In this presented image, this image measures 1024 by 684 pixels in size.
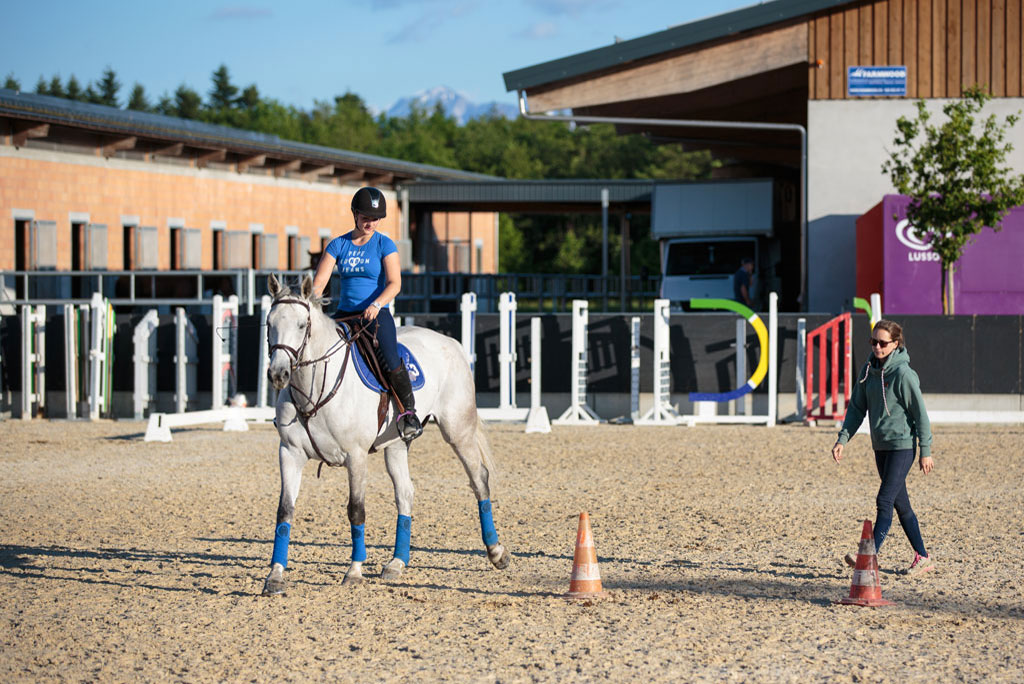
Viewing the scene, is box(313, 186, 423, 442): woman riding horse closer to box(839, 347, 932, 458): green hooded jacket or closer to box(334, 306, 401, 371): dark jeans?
box(334, 306, 401, 371): dark jeans

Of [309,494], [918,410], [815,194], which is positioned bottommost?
[309,494]

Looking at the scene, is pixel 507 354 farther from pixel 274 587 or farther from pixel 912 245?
pixel 274 587

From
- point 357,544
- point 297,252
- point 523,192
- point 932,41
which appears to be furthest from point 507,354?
point 523,192

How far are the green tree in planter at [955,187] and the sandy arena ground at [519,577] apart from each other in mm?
Result: 7795

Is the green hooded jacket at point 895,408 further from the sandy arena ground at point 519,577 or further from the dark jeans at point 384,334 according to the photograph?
the dark jeans at point 384,334

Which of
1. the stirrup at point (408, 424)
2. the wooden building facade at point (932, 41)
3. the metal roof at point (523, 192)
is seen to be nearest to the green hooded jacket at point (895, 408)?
the stirrup at point (408, 424)

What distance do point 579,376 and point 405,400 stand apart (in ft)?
37.1

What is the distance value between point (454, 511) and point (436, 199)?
1309 inches

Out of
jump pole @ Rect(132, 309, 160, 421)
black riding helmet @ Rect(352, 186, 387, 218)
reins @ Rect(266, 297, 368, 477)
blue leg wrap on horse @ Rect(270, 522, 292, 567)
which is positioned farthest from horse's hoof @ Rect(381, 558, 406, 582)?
jump pole @ Rect(132, 309, 160, 421)

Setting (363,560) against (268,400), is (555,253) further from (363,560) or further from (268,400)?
(363,560)

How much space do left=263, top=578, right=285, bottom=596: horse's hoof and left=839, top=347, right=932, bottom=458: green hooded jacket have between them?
12.5ft

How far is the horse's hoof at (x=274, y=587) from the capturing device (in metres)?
8.12

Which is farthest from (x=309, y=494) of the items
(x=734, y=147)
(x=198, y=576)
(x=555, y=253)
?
(x=555, y=253)

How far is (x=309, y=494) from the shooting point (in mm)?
13109
